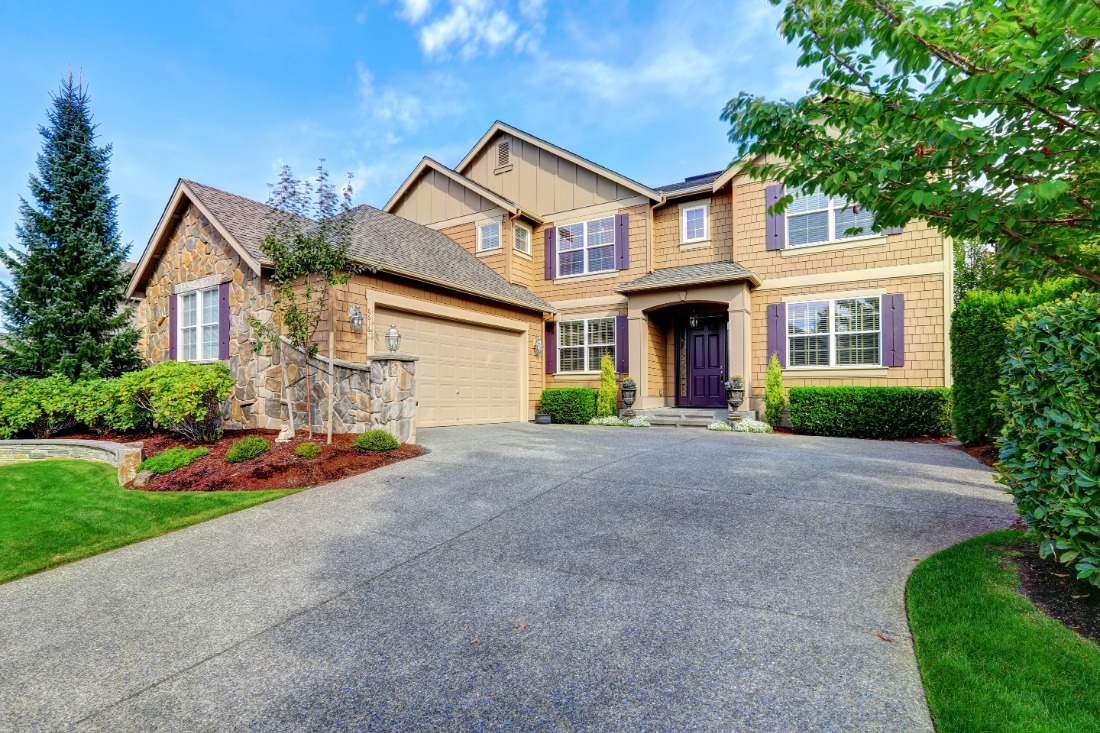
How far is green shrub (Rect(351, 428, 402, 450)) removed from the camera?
7.21 m

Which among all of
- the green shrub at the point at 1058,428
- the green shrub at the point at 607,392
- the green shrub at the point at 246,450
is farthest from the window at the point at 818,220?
the green shrub at the point at 246,450

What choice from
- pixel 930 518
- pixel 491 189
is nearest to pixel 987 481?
pixel 930 518

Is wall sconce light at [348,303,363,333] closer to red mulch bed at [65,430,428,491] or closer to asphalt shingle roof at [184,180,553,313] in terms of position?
asphalt shingle roof at [184,180,553,313]

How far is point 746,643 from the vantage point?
8.53 feet

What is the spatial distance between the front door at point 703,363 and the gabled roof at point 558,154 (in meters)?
3.69

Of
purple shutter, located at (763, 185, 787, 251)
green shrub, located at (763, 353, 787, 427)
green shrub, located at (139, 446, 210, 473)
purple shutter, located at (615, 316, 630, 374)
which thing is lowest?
green shrub, located at (139, 446, 210, 473)

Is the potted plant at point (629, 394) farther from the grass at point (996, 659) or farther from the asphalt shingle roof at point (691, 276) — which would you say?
the grass at point (996, 659)

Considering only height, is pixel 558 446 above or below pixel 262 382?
below

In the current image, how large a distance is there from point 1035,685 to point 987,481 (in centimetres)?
464

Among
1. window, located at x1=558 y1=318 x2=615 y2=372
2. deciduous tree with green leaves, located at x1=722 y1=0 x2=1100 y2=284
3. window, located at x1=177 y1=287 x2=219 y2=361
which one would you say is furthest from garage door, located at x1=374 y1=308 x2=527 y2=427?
deciduous tree with green leaves, located at x1=722 y1=0 x2=1100 y2=284

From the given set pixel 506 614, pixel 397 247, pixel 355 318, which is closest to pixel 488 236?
pixel 397 247

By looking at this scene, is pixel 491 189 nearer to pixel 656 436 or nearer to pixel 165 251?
pixel 165 251

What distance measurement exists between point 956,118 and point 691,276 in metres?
8.91

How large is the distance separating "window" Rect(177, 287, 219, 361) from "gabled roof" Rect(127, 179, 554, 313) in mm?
1518
